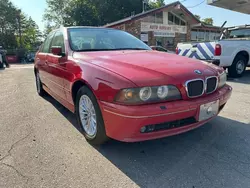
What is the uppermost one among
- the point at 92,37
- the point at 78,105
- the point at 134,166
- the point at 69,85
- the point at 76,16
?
the point at 76,16

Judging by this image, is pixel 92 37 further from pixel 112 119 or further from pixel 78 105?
pixel 112 119

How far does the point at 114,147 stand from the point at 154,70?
42.7 inches

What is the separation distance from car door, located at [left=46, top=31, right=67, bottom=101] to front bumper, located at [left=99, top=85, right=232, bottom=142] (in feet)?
4.25

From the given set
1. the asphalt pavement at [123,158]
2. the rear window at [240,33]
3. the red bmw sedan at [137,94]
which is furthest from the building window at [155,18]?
the red bmw sedan at [137,94]

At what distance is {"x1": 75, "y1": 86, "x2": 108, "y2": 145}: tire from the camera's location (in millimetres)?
2387

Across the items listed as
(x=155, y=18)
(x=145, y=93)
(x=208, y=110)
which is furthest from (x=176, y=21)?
(x=145, y=93)

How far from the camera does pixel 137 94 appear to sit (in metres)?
2.07

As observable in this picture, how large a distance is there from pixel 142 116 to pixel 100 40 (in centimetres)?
197

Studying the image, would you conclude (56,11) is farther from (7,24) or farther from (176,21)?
(176,21)

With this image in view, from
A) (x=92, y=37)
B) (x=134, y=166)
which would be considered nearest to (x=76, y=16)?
(x=92, y=37)

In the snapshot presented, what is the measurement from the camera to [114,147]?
2.65 m

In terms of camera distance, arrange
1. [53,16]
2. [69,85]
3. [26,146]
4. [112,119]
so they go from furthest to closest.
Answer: [53,16] → [69,85] → [26,146] → [112,119]

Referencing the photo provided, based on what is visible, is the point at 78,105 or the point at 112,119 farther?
the point at 78,105

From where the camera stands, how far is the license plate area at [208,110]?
2.38m
